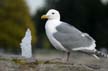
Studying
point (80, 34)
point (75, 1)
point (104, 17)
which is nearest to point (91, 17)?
point (104, 17)

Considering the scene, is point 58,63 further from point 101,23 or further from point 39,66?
point 101,23

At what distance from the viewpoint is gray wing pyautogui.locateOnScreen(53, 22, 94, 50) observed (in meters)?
10.7

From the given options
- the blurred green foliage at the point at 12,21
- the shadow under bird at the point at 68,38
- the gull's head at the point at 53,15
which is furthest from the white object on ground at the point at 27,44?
the blurred green foliage at the point at 12,21

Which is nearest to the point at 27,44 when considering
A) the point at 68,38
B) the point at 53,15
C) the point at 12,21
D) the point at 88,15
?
the point at 68,38

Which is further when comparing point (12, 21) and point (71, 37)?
point (12, 21)

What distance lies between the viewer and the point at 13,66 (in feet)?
30.6

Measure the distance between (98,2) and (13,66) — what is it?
188 ft

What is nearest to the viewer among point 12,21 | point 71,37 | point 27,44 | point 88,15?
point 27,44

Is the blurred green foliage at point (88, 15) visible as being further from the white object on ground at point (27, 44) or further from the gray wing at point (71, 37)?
the white object on ground at point (27, 44)

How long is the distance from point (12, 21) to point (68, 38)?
54.4 meters

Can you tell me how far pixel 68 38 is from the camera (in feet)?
35.6

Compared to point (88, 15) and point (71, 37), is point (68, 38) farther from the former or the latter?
point (88, 15)

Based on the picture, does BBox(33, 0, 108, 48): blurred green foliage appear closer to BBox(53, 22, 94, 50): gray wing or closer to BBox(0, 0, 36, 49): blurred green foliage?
BBox(0, 0, 36, 49): blurred green foliage

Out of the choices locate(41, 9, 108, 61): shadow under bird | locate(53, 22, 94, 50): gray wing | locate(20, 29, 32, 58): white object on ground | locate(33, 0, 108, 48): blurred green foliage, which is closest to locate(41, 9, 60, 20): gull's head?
locate(41, 9, 108, 61): shadow under bird
